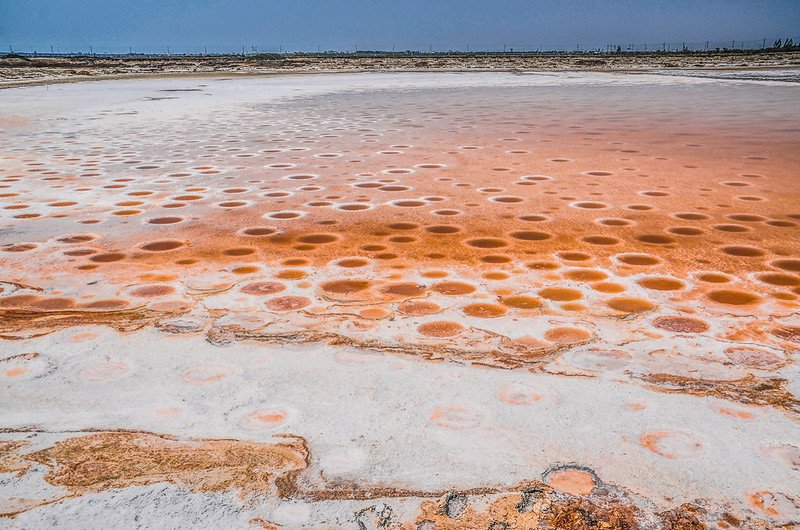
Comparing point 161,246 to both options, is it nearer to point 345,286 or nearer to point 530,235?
point 345,286

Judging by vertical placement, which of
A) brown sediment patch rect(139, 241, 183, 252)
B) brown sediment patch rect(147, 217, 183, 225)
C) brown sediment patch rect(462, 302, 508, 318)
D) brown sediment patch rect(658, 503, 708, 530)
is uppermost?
brown sediment patch rect(147, 217, 183, 225)

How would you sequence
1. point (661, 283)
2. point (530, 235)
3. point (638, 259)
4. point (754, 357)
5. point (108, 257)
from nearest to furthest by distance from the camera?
1. point (754, 357)
2. point (661, 283)
3. point (638, 259)
4. point (108, 257)
5. point (530, 235)

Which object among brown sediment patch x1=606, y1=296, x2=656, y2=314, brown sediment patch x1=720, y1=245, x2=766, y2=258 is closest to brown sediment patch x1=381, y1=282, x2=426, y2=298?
brown sediment patch x1=606, y1=296, x2=656, y2=314

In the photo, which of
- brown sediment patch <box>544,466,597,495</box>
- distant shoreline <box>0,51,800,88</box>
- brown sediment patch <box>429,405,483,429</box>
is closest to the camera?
brown sediment patch <box>544,466,597,495</box>

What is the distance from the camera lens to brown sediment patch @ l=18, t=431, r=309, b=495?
1.35m

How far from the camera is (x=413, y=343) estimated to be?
2.04 metres

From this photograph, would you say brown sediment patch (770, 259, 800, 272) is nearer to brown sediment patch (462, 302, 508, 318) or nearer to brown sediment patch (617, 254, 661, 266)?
brown sediment patch (617, 254, 661, 266)

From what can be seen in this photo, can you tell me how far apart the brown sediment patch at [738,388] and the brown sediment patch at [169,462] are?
0.99 metres

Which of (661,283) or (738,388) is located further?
(661,283)

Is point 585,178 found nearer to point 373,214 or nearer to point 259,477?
point 373,214

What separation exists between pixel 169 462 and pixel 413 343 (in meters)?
0.85

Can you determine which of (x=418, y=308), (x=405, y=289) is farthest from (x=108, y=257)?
(x=418, y=308)

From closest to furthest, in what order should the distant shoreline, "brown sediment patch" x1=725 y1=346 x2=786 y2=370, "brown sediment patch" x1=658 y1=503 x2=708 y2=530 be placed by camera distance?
"brown sediment patch" x1=658 y1=503 x2=708 y2=530 → "brown sediment patch" x1=725 y1=346 x2=786 y2=370 → the distant shoreline

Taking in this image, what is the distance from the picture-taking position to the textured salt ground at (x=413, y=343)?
1342mm
